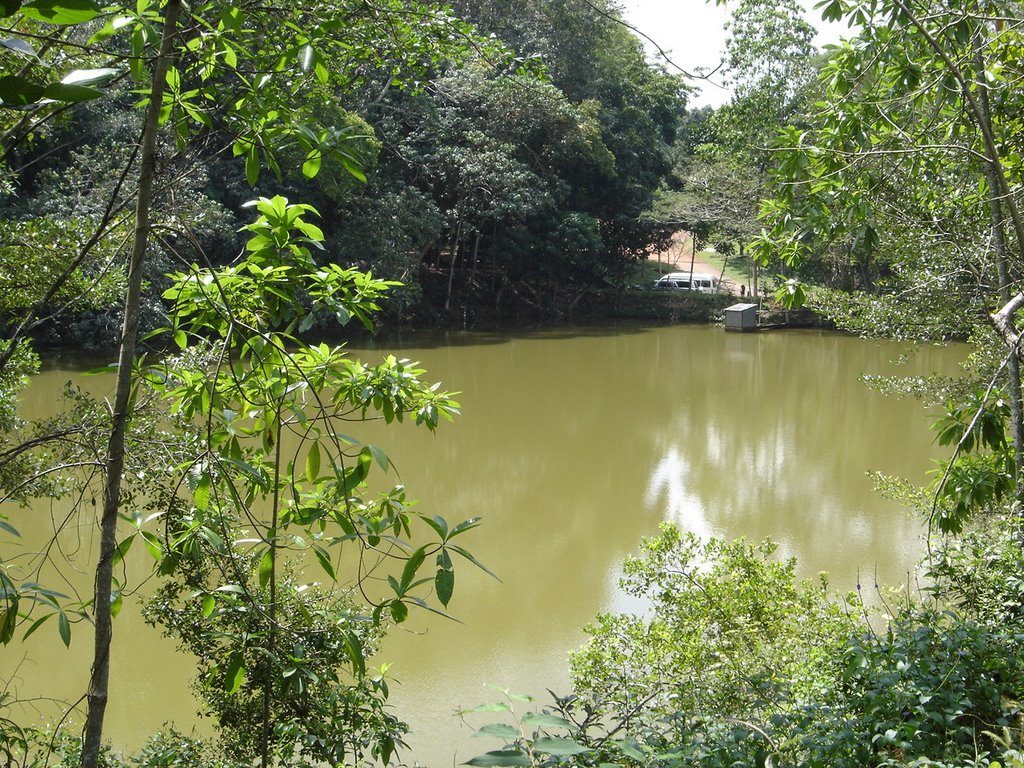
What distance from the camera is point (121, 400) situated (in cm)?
131

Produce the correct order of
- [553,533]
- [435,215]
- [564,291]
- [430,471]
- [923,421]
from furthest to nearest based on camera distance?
[564,291] → [435,215] → [923,421] → [430,471] → [553,533]

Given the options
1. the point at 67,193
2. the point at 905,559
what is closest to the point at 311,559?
the point at 905,559

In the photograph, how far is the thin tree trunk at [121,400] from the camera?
1.27 meters

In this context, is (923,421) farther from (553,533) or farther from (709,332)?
(709,332)

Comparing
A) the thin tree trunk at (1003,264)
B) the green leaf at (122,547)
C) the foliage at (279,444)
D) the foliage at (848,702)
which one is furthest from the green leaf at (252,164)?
the thin tree trunk at (1003,264)

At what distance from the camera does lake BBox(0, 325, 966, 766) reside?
4.40m

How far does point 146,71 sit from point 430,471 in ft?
22.4

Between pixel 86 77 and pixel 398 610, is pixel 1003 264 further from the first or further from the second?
pixel 86 77

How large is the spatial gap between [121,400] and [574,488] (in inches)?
260

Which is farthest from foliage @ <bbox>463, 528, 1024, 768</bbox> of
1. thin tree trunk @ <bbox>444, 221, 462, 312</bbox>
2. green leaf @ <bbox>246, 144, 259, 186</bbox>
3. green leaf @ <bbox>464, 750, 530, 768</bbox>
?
thin tree trunk @ <bbox>444, 221, 462, 312</bbox>

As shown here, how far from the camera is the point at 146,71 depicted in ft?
4.96

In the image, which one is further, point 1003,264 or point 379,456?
point 1003,264

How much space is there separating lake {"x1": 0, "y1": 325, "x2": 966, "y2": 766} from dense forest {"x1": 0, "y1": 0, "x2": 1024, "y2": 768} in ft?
1.51

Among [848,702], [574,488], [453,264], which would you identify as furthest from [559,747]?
[453,264]
